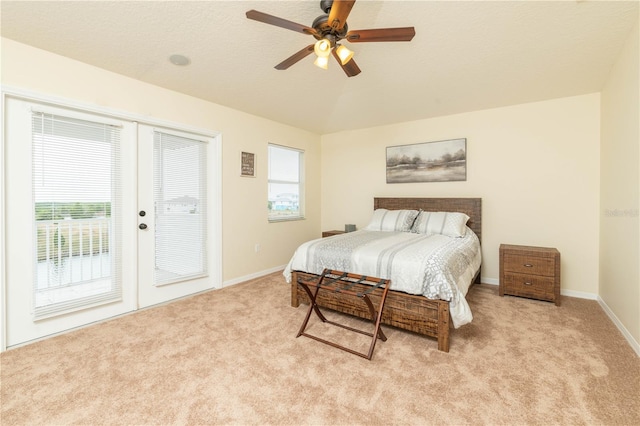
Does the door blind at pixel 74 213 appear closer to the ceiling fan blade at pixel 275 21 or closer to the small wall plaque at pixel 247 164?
the small wall plaque at pixel 247 164

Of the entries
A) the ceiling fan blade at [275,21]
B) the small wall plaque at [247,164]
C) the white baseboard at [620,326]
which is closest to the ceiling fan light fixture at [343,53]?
the ceiling fan blade at [275,21]

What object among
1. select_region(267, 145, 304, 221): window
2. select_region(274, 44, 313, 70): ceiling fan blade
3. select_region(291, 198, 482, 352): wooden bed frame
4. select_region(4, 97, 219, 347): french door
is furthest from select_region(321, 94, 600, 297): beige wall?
select_region(4, 97, 219, 347): french door

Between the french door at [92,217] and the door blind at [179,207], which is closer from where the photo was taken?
the french door at [92,217]

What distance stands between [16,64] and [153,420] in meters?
2.76

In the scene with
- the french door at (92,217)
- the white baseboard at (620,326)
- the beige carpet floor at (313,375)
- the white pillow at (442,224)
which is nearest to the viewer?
the beige carpet floor at (313,375)

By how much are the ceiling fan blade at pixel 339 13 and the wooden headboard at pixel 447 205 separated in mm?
2855

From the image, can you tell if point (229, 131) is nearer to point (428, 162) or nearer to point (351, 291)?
point (351, 291)

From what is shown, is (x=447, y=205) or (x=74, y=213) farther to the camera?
(x=447, y=205)

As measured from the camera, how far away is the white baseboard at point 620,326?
6.63ft

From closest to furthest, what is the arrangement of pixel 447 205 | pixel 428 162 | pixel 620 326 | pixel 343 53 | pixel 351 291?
pixel 343 53
pixel 351 291
pixel 620 326
pixel 447 205
pixel 428 162

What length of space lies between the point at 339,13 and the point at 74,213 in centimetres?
270

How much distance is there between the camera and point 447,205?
3.87 m

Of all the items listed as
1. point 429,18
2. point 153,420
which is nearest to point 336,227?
point 429,18

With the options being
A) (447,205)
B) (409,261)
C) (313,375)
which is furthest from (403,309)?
(447,205)
